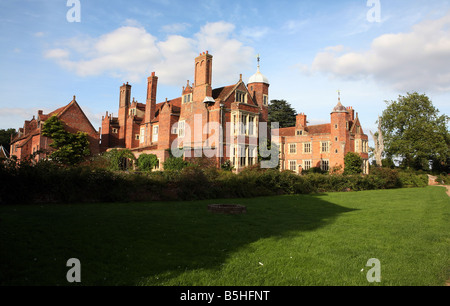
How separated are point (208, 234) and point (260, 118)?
30543 mm

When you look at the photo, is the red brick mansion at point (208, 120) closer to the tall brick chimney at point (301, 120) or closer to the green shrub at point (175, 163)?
the green shrub at point (175, 163)

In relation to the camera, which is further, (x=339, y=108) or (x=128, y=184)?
(x=339, y=108)

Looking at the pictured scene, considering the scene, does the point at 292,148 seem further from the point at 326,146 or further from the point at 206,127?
the point at 206,127

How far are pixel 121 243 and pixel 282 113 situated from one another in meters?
61.5

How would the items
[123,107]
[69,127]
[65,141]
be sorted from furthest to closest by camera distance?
[123,107] < [69,127] < [65,141]

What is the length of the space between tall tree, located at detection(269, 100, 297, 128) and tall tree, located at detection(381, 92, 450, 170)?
1784 centimetres

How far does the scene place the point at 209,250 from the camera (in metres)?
6.88

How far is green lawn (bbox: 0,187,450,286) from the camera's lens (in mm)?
5379

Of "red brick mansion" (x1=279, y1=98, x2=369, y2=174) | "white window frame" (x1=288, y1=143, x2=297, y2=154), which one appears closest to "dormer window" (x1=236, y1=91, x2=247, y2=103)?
"red brick mansion" (x1=279, y1=98, x2=369, y2=174)

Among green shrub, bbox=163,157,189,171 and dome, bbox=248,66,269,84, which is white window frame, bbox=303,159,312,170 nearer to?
dome, bbox=248,66,269,84

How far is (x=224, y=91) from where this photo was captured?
34906 mm

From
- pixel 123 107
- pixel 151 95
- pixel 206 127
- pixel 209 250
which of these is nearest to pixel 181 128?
pixel 206 127

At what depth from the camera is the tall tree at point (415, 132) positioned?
48781mm

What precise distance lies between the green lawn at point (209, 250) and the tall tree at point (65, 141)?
27.5 meters
